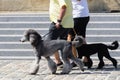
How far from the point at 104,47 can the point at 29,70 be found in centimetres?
168

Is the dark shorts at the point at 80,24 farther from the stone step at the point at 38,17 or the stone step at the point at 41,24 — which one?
the stone step at the point at 38,17

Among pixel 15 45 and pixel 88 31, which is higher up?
pixel 88 31

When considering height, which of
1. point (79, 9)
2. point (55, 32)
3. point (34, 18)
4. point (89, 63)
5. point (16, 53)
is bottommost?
point (16, 53)

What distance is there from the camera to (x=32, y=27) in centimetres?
1342

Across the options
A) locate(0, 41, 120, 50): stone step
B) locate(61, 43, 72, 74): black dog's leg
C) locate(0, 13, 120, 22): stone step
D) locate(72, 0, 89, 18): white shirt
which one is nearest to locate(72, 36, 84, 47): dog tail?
locate(61, 43, 72, 74): black dog's leg

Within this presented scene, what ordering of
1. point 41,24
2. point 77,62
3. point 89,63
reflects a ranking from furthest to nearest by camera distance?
point 41,24 < point 89,63 < point 77,62

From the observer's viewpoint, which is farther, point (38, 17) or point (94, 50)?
point (38, 17)

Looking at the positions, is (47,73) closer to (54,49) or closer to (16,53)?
(54,49)

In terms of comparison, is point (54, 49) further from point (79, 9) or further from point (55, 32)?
point (79, 9)

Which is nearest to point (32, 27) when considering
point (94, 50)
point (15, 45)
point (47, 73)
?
point (15, 45)

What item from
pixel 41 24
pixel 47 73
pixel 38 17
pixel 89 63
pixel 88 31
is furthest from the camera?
pixel 38 17

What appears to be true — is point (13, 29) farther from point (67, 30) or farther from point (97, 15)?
point (67, 30)

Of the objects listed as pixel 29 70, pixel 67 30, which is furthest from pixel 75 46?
pixel 29 70

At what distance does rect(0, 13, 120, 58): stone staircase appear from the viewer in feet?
41.1
